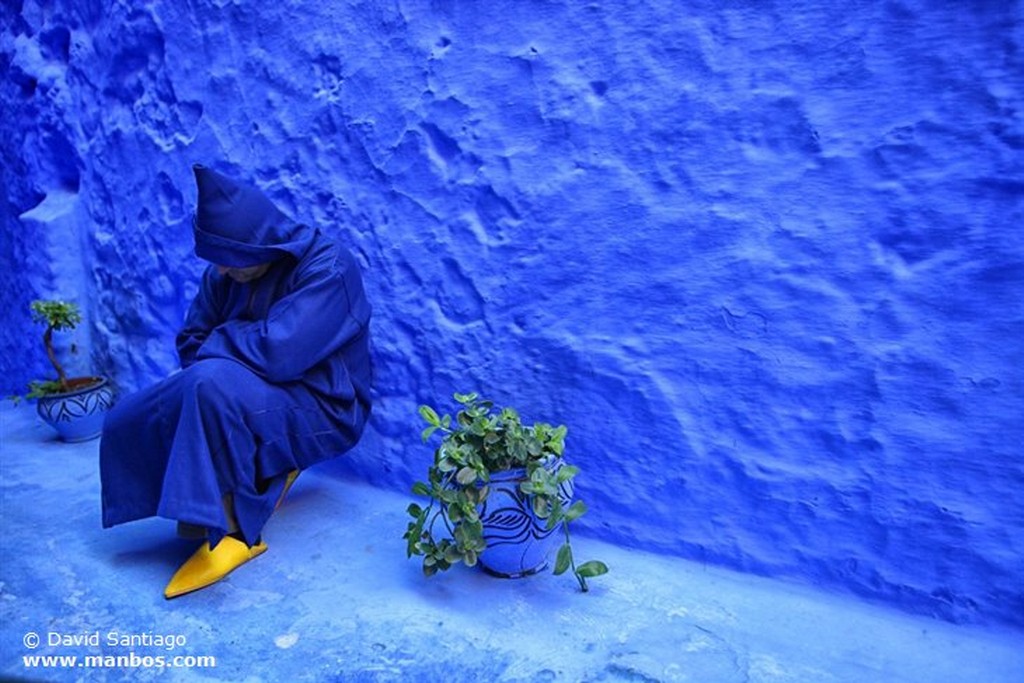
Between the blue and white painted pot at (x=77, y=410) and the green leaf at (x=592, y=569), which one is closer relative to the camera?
the green leaf at (x=592, y=569)

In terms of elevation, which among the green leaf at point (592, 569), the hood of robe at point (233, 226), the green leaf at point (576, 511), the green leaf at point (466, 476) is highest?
the hood of robe at point (233, 226)

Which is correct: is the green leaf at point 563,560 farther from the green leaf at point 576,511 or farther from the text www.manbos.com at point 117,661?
the text www.manbos.com at point 117,661

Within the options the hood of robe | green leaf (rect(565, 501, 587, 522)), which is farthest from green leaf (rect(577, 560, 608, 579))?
the hood of robe

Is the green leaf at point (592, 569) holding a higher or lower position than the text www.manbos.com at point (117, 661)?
higher

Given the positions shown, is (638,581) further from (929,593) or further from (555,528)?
(929,593)

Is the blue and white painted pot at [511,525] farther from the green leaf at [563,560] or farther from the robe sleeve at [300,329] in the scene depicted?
the robe sleeve at [300,329]

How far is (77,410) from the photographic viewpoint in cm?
321

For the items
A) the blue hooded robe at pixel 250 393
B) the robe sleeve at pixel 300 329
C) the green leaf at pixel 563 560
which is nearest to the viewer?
the green leaf at pixel 563 560

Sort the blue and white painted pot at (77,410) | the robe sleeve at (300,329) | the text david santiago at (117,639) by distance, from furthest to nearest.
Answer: the blue and white painted pot at (77,410), the robe sleeve at (300,329), the text david santiago at (117,639)

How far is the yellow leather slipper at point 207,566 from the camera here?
201 centimetres

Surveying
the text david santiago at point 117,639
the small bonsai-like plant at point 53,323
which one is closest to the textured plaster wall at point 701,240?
the text david santiago at point 117,639

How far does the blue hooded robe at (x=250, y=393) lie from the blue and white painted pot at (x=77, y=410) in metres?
1.28

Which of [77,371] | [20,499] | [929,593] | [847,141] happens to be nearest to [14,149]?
[77,371]

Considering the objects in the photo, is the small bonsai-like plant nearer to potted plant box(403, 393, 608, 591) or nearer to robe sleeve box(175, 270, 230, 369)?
robe sleeve box(175, 270, 230, 369)
